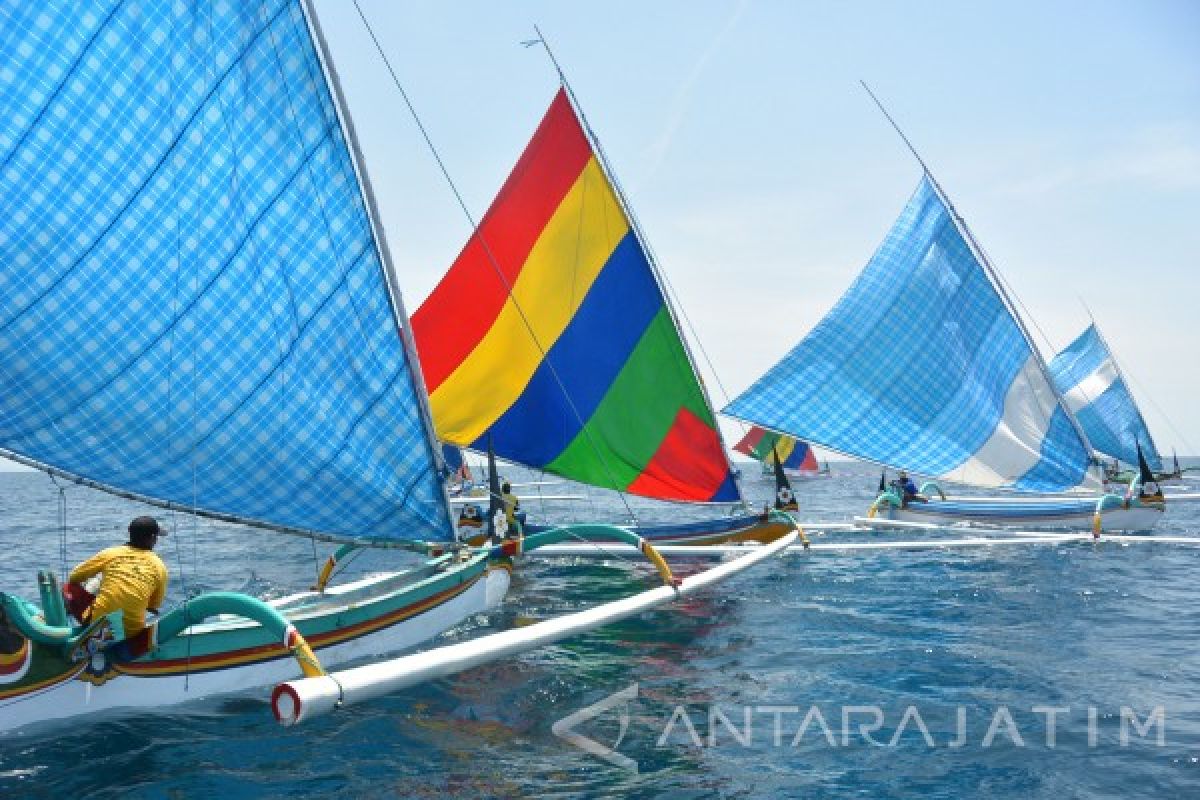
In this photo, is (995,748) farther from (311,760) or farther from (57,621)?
(57,621)

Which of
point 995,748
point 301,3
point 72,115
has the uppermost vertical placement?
point 301,3

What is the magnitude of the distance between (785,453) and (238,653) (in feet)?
241

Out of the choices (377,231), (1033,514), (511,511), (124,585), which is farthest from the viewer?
(1033,514)

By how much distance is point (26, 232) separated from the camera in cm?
887

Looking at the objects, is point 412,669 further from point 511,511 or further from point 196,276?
point 511,511

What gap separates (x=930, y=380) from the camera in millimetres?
24125

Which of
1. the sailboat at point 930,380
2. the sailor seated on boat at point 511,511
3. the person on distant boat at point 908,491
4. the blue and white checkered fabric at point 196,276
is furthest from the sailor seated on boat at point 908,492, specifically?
the blue and white checkered fabric at point 196,276

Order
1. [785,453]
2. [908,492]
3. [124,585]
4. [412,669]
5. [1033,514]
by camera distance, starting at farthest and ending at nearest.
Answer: [785,453] → [908,492] → [1033,514] → [124,585] → [412,669]

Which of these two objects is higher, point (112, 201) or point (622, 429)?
point (112, 201)

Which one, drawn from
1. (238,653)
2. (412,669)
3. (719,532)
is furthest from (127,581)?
(719,532)

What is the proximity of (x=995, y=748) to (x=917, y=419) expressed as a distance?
53.0ft

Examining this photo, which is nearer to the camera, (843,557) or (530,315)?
(530,315)

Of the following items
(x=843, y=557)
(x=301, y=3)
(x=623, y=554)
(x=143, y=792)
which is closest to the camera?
(x=143, y=792)

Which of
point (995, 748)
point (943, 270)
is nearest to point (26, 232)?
point (995, 748)
